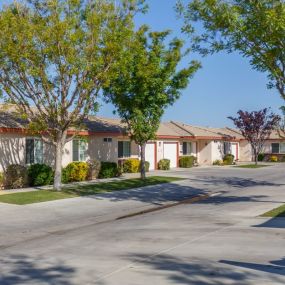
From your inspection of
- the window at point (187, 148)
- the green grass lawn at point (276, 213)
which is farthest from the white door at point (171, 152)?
the green grass lawn at point (276, 213)

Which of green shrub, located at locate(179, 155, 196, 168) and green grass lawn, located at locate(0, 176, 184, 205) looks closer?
green grass lawn, located at locate(0, 176, 184, 205)

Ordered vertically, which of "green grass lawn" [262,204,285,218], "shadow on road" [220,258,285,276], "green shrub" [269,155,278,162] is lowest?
"shadow on road" [220,258,285,276]

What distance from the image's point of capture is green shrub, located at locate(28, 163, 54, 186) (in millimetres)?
22547

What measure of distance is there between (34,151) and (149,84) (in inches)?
258

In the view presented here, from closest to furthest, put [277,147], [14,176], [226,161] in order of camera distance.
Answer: [14,176]
[226,161]
[277,147]

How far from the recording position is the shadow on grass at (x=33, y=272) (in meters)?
7.22

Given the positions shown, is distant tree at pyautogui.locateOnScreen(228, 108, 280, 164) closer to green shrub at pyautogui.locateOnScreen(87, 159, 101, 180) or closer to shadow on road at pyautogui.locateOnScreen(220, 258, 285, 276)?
green shrub at pyautogui.locateOnScreen(87, 159, 101, 180)

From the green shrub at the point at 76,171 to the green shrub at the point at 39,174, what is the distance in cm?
138

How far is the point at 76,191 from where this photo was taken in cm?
2059

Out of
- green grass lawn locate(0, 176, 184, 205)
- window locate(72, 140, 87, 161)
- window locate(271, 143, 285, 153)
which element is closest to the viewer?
green grass lawn locate(0, 176, 184, 205)

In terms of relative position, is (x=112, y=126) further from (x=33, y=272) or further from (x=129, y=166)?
(x=33, y=272)

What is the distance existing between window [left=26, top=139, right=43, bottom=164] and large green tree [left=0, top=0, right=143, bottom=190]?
307 cm

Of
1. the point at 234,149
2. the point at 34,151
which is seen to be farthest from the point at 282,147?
the point at 34,151

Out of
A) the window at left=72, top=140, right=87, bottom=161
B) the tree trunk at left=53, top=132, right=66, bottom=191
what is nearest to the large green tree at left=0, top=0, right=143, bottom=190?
the tree trunk at left=53, top=132, right=66, bottom=191
